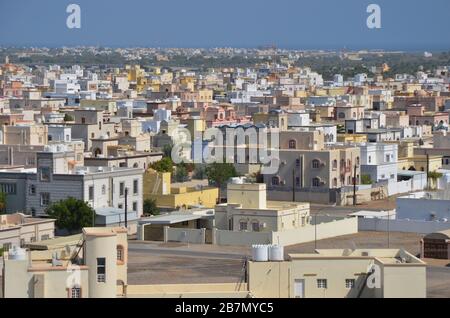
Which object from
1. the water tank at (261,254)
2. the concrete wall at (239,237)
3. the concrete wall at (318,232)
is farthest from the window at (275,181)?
the water tank at (261,254)

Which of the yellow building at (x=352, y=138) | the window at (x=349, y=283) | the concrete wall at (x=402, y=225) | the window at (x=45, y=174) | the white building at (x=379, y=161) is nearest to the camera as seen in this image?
the window at (x=349, y=283)

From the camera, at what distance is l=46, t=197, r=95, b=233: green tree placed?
118 ft

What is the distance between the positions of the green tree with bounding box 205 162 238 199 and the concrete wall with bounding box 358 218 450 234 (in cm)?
837

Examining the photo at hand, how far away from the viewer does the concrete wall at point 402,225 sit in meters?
37.0

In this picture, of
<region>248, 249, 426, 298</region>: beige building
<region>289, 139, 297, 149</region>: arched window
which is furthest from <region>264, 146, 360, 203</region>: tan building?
<region>248, 249, 426, 298</region>: beige building

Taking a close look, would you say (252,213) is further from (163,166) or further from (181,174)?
(181,174)

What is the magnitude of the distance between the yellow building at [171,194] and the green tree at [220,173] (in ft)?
8.74

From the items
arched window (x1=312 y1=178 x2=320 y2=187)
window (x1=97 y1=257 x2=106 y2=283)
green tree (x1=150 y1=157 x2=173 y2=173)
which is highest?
window (x1=97 y1=257 x2=106 y2=283)

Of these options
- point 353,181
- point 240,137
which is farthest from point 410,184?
point 240,137

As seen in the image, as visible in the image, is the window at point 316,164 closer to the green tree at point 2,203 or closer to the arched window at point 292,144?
the arched window at point 292,144

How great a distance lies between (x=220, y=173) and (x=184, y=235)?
1115 centimetres

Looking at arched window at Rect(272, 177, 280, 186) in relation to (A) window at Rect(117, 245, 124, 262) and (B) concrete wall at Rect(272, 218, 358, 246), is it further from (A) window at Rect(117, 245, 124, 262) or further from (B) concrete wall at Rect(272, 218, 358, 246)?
(A) window at Rect(117, 245, 124, 262)

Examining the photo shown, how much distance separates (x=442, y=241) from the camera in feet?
109
